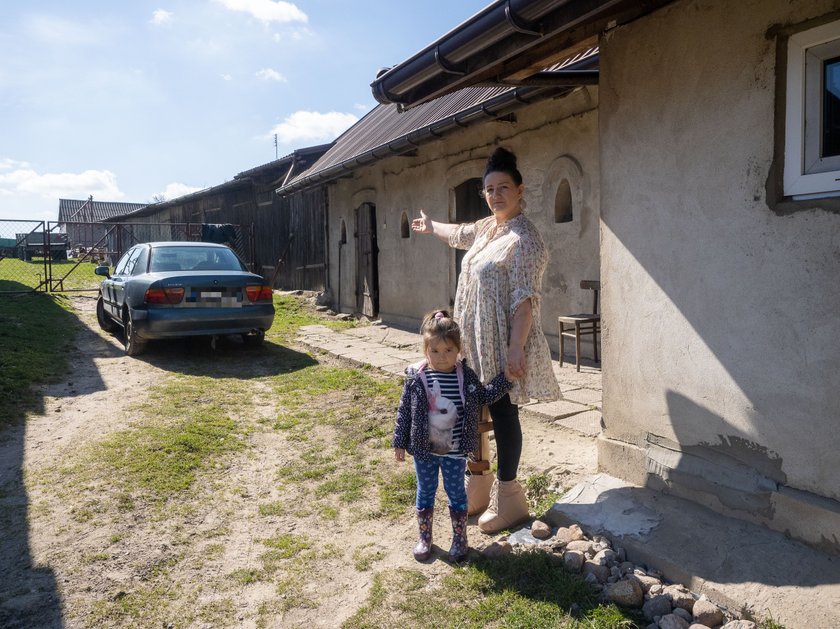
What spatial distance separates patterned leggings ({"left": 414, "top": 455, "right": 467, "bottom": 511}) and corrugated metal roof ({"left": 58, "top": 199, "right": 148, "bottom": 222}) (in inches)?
2006

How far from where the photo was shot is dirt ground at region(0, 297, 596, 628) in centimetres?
254

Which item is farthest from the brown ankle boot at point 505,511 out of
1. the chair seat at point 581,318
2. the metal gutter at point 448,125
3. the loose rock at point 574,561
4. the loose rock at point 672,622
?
the metal gutter at point 448,125

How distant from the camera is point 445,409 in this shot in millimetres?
2764

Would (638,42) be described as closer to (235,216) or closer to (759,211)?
(759,211)

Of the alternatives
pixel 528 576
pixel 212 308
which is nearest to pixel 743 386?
pixel 528 576

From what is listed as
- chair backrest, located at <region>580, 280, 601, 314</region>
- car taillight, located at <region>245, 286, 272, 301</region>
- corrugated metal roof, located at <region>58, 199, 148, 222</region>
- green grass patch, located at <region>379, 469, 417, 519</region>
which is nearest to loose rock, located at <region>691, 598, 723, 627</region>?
green grass patch, located at <region>379, 469, 417, 519</region>

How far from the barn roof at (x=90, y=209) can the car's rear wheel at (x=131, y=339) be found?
44.7m

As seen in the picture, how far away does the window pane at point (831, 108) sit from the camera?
2361 millimetres

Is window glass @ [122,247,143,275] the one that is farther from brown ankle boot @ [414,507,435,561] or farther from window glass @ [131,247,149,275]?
brown ankle boot @ [414,507,435,561]

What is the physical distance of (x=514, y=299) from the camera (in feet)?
9.28

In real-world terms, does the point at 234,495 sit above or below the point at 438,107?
below

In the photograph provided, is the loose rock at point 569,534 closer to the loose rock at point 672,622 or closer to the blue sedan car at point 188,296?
the loose rock at point 672,622

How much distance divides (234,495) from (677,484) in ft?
8.31

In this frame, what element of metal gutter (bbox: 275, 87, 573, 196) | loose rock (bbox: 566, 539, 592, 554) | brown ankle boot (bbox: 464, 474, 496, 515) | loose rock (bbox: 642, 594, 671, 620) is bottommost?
loose rock (bbox: 642, 594, 671, 620)
